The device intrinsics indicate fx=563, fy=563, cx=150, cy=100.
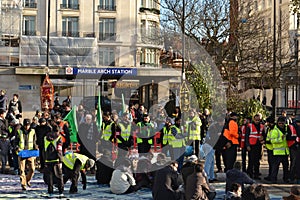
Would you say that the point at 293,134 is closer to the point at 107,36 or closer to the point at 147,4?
the point at 107,36

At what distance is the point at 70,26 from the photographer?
50.2m

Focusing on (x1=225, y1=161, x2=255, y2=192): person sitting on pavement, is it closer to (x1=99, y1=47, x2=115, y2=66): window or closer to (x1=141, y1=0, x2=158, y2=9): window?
(x1=99, y1=47, x2=115, y2=66): window

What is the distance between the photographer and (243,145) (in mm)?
15641

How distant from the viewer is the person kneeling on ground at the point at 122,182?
42.8 feet

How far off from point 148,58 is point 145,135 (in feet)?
93.7

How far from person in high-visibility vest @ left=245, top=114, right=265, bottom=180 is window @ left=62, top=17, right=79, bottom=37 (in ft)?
119

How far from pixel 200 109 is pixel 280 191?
988cm

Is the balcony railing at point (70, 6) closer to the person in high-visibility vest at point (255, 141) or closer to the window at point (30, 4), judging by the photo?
the window at point (30, 4)

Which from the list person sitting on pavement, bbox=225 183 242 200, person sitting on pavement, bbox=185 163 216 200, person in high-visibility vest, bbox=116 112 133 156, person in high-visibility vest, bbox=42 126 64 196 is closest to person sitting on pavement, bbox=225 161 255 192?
person sitting on pavement, bbox=185 163 216 200

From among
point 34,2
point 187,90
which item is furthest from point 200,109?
point 34,2

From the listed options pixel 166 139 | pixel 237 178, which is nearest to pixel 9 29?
pixel 166 139

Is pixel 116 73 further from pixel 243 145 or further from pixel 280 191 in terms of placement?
pixel 280 191

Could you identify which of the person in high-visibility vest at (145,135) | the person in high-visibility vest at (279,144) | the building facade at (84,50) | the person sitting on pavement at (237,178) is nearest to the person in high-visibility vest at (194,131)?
the person in high-visibility vest at (145,135)

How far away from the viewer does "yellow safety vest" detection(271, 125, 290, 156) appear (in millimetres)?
14789
